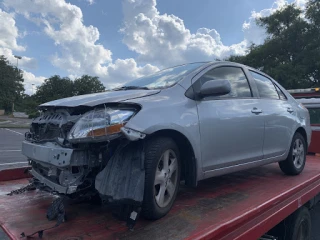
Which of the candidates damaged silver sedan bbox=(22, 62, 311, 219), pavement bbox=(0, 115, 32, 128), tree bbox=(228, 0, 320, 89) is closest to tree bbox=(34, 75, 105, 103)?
pavement bbox=(0, 115, 32, 128)

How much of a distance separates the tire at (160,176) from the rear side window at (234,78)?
110 centimetres

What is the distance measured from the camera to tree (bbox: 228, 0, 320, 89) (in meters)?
23.9

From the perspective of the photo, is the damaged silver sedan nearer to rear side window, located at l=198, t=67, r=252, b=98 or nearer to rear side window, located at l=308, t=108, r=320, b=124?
rear side window, located at l=198, t=67, r=252, b=98

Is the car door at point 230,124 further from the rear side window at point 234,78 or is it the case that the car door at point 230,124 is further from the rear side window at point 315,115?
the rear side window at point 315,115

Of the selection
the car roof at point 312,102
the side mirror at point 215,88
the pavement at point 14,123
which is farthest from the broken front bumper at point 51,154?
the pavement at point 14,123

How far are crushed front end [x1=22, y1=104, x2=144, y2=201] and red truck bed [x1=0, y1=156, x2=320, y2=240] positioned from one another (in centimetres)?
26

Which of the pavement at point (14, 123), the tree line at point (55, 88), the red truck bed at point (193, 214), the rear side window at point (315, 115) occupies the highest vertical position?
the tree line at point (55, 88)

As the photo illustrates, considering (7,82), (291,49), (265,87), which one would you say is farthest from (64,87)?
(265,87)

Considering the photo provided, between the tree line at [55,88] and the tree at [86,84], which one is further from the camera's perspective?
the tree at [86,84]

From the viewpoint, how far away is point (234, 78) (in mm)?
3771

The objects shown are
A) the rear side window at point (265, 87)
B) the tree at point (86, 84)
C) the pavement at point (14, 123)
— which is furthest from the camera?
the tree at point (86, 84)

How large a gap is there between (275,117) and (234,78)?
32.2 inches

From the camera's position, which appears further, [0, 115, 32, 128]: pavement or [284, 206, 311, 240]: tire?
[0, 115, 32, 128]: pavement

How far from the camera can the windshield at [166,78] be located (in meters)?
3.16
